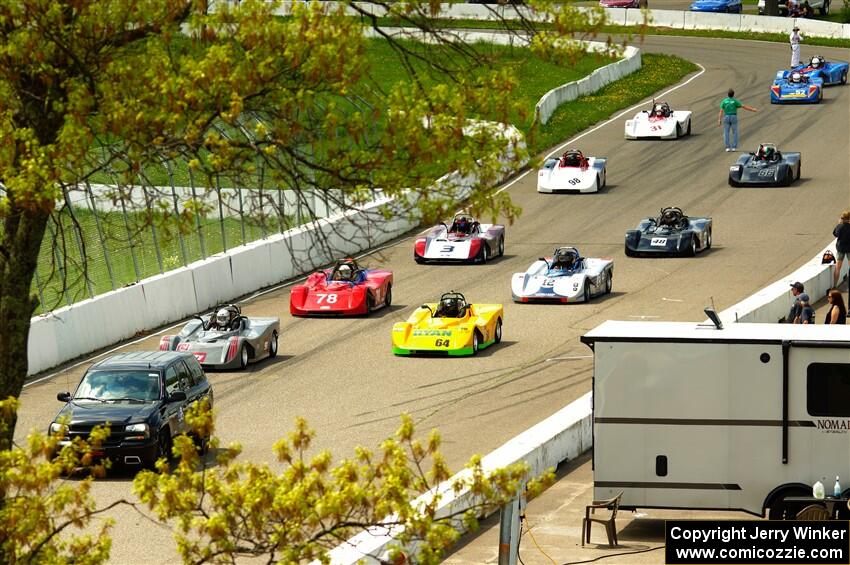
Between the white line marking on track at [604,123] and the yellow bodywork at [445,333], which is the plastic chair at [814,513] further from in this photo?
the white line marking on track at [604,123]

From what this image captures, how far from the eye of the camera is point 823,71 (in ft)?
184

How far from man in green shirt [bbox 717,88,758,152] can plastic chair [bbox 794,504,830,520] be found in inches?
1187

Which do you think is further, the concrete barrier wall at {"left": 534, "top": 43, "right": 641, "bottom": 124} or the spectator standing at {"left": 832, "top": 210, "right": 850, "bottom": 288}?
the concrete barrier wall at {"left": 534, "top": 43, "right": 641, "bottom": 124}

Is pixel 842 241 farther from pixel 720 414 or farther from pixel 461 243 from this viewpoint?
pixel 720 414

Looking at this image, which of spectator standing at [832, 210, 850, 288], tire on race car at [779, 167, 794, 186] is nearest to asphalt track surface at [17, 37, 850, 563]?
tire on race car at [779, 167, 794, 186]

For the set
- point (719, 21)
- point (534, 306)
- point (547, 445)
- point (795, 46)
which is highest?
point (719, 21)

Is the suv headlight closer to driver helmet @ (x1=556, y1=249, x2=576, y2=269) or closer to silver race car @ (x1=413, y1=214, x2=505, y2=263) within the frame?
driver helmet @ (x1=556, y1=249, x2=576, y2=269)

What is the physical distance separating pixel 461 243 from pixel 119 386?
16.3m

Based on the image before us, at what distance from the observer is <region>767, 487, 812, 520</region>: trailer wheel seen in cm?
1577

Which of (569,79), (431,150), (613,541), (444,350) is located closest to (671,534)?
(613,541)

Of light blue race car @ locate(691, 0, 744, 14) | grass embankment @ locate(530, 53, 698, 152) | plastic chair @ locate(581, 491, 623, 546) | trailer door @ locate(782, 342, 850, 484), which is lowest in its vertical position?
plastic chair @ locate(581, 491, 623, 546)

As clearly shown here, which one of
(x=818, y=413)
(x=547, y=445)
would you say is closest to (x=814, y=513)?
(x=818, y=413)

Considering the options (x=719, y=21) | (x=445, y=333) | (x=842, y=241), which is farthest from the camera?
(x=719, y=21)

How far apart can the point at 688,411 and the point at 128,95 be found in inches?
364
